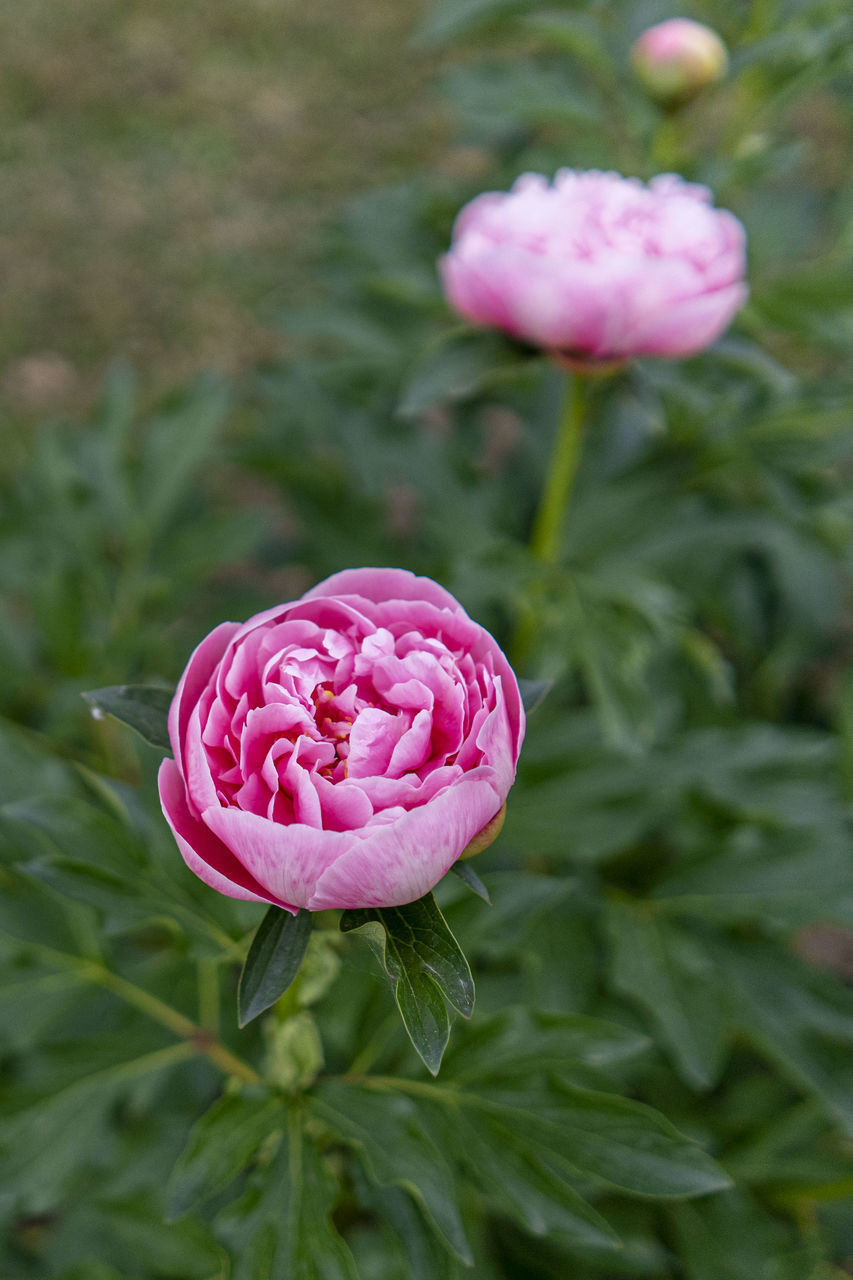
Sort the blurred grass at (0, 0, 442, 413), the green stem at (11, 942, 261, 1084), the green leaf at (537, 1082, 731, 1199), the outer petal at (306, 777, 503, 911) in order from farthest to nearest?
the blurred grass at (0, 0, 442, 413) → the green stem at (11, 942, 261, 1084) → the green leaf at (537, 1082, 731, 1199) → the outer petal at (306, 777, 503, 911)

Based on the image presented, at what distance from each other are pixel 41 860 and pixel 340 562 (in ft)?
2.93

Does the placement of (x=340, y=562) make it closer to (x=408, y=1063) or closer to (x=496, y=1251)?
(x=408, y=1063)

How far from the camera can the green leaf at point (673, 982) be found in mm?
Answer: 1150

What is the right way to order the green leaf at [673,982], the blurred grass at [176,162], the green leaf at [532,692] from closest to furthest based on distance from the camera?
the green leaf at [532,692] < the green leaf at [673,982] < the blurred grass at [176,162]

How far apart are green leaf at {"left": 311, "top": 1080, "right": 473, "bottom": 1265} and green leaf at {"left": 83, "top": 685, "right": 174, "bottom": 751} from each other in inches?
13.3

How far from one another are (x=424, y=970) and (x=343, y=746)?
0.13 m

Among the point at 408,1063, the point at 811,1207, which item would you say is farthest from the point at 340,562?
the point at 811,1207

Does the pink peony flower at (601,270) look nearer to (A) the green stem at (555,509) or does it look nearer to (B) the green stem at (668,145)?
(A) the green stem at (555,509)

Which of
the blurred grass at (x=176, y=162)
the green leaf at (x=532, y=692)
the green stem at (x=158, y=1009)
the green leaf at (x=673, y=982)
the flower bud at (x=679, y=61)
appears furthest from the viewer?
the blurred grass at (x=176, y=162)

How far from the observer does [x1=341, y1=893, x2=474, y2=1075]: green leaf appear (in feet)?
1.89

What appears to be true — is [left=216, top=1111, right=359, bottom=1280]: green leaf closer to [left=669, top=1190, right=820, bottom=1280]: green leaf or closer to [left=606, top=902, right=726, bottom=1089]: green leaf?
[left=606, top=902, right=726, bottom=1089]: green leaf

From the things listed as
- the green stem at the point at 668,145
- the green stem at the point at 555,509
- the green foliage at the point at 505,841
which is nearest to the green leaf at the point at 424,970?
the green foliage at the point at 505,841

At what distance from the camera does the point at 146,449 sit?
5.20 feet

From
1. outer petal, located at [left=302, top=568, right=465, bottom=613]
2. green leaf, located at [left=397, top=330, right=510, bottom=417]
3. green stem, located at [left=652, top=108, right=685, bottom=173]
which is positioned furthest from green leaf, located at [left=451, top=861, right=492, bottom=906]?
green stem, located at [left=652, top=108, right=685, bottom=173]
